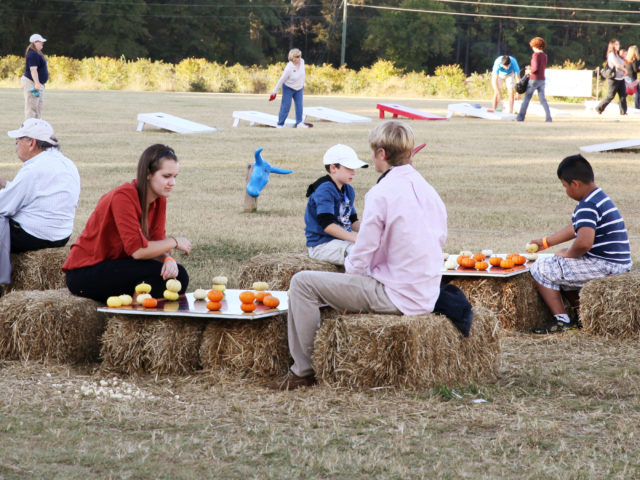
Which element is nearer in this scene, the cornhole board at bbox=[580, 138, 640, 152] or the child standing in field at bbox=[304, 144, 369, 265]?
the child standing in field at bbox=[304, 144, 369, 265]

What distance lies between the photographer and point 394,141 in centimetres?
506

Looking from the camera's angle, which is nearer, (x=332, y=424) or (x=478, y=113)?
(x=332, y=424)

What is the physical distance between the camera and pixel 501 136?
2142cm

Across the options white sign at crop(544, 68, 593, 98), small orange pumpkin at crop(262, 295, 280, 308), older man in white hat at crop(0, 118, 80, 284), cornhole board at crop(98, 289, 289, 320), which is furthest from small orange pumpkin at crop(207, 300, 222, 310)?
white sign at crop(544, 68, 593, 98)

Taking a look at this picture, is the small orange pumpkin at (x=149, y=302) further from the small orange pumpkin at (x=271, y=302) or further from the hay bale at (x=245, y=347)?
the small orange pumpkin at (x=271, y=302)

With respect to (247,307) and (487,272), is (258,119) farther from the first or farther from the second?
(247,307)

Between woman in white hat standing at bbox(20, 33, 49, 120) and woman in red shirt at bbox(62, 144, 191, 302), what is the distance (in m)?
13.5

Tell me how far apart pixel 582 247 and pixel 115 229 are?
327cm

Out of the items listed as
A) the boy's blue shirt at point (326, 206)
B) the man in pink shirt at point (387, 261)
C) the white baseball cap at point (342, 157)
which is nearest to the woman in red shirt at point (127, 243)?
the man in pink shirt at point (387, 261)

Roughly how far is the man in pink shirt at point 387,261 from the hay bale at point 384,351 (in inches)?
4.2

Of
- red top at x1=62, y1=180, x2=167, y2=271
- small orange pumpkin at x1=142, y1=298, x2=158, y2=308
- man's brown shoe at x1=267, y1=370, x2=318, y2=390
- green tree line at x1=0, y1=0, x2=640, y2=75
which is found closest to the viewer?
man's brown shoe at x1=267, y1=370, x2=318, y2=390

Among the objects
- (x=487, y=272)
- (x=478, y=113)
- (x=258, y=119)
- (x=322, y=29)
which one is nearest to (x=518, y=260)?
(x=487, y=272)

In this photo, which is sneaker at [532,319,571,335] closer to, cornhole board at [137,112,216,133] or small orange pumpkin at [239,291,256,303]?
small orange pumpkin at [239,291,256,303]

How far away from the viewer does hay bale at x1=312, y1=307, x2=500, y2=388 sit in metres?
4.93
